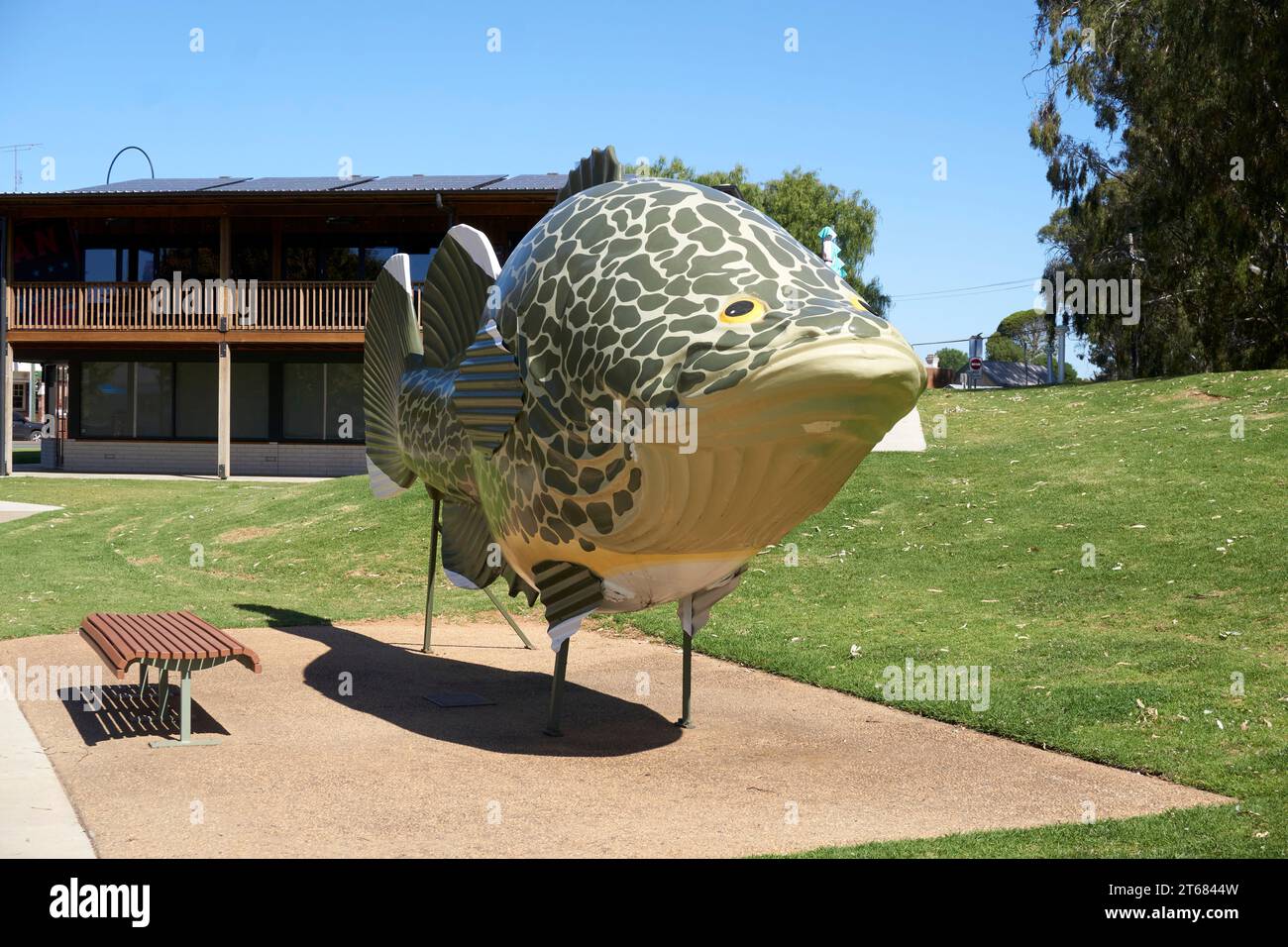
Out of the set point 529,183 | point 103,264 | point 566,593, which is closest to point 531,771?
point 566,593

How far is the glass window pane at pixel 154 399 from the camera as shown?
29500mm

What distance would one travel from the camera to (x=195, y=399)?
96.3 feet

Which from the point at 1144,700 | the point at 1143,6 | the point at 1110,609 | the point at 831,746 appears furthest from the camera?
the point at 1143,6

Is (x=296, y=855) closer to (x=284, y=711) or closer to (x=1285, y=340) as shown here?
(x=284, y=711)

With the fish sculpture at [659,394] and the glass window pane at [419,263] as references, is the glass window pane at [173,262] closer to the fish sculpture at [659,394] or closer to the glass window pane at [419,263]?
the glass window pane at [419,263]

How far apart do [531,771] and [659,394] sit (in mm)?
2374

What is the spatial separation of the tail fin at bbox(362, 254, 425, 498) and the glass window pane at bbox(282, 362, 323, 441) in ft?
64.8

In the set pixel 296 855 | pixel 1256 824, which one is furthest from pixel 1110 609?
pixel 296 855

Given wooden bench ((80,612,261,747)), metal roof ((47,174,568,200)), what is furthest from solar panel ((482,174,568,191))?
wooden bench ((80,612,261,747))

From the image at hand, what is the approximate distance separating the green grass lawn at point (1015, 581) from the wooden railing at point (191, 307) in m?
6.56

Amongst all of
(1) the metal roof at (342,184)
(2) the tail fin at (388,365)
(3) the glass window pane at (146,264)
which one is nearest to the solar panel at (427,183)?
(1) the metal roof at (342,184)

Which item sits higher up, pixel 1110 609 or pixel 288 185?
pixel 288 185

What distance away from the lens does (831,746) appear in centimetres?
740

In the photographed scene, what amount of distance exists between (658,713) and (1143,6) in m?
29.9
